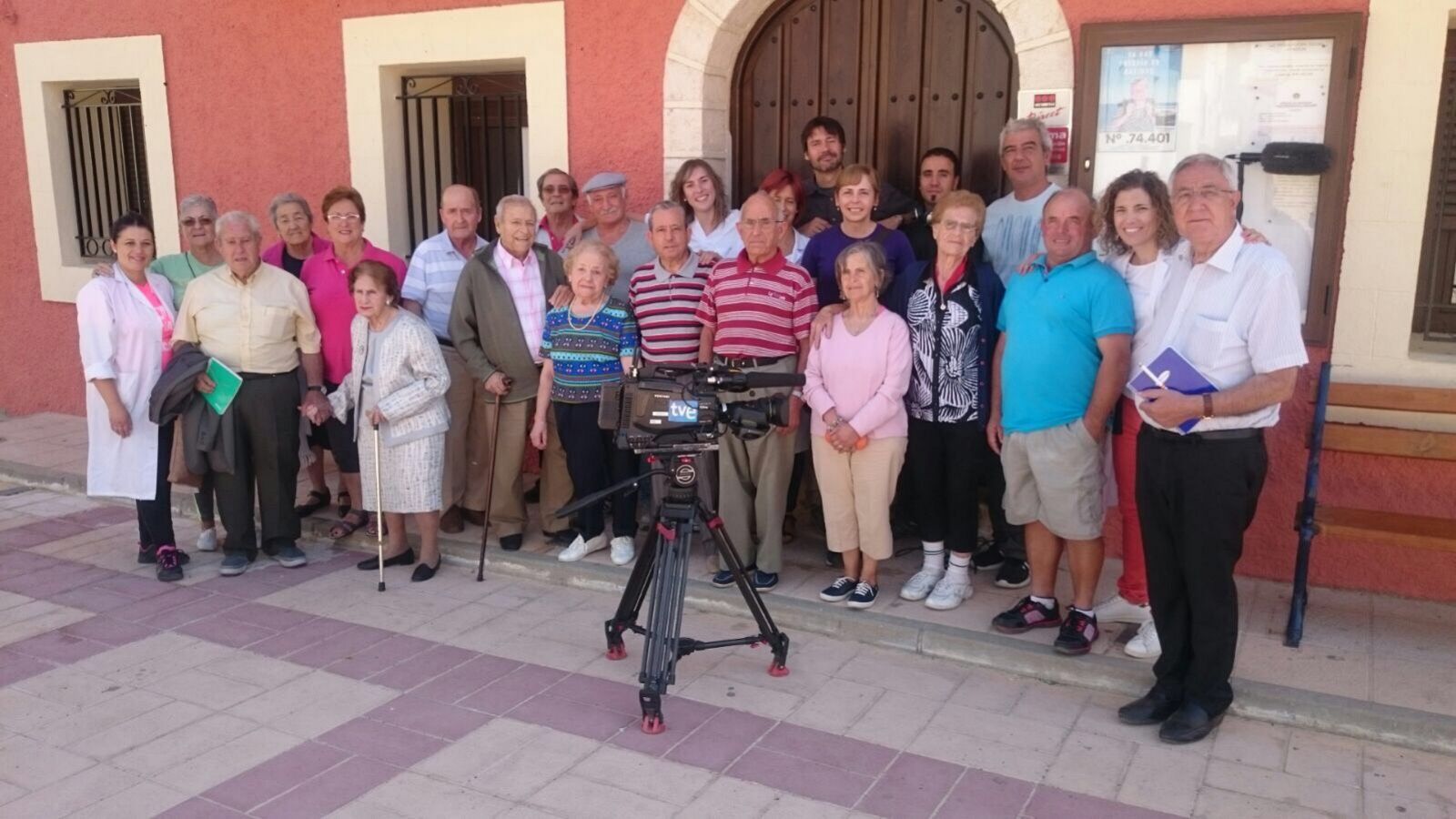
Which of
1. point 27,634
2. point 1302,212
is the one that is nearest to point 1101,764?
point 1302,212

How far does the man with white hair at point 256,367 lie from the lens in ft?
16.6

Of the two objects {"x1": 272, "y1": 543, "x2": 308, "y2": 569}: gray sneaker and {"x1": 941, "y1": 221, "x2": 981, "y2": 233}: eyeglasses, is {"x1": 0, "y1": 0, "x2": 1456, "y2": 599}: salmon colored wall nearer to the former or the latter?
{"x1": 941, "y1": 221, "x2": 981, "y2": 233}: eyeglasses

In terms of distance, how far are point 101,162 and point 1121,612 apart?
764 cm

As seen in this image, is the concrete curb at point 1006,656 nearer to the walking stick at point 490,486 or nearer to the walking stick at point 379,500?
the walking stick at point 490,486

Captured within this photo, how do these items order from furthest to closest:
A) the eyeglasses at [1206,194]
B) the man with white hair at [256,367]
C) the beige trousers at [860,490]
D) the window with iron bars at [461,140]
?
the window with iron bars at [461,140] < the man with white hair at [256,367] < the beige trousers at [860,490] < the eyeglasses at [1206,194]

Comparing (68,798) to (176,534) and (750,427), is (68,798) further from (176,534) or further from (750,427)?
(176,534)

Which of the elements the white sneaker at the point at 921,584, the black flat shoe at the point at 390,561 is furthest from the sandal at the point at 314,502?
the white sneaker at the point at 921,584

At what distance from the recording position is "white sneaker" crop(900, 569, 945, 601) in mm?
4590

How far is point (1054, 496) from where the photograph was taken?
3.97 meters

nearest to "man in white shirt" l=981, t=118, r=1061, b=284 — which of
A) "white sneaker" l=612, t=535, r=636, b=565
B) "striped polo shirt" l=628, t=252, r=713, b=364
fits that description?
"striped polo shirt" l=628, t=252, r=713, b=364

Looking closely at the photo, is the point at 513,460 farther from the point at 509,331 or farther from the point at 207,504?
the point at 207,504

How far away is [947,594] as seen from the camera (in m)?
→ 4.50

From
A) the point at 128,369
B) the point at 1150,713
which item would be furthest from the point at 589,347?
the point at 1150,713

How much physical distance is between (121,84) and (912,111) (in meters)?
5.74
